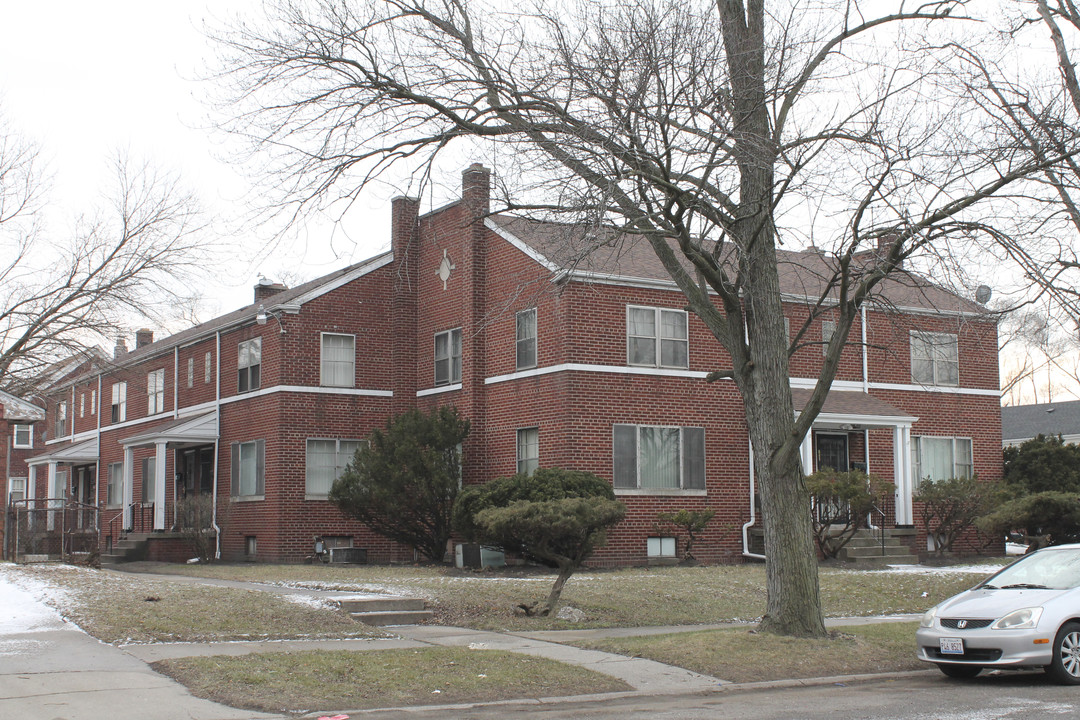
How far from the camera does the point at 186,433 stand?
2922cm

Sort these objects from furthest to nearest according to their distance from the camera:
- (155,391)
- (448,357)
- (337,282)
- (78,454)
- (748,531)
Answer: (78,454) → (155,391) → (337,282) → (448,357) → (748,531)

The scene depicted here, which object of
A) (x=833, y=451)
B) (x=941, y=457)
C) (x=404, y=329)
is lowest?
(x=941, y=457)

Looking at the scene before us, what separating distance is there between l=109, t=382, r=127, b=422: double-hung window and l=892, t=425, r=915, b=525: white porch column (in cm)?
2357

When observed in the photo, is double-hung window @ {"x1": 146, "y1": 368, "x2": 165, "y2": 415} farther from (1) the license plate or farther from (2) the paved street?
(1) the license plate

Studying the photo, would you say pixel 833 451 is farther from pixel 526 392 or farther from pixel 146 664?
pixel 146 664

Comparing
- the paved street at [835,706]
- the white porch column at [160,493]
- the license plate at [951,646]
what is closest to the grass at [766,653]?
the paved street at [835,706]

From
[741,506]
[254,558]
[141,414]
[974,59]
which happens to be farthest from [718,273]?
[141,414]

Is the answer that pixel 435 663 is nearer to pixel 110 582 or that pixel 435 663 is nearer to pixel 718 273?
pixel 718 273

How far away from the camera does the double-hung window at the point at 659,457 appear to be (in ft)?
77.5

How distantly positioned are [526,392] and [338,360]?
5.87m

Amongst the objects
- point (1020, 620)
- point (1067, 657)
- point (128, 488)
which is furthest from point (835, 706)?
point (128, 488)

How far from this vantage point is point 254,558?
27344 millimetres

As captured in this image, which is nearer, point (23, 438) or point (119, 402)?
point (119, 402)

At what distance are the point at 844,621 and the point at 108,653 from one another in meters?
9.34
